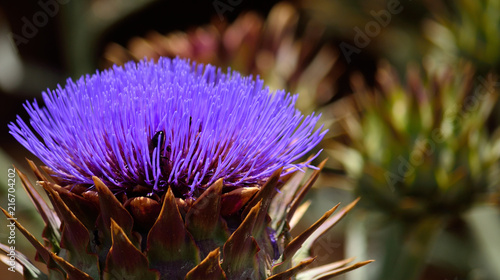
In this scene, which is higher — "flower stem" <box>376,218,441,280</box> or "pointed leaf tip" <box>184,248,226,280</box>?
"flower stem" <box>376,218,441,280</box>

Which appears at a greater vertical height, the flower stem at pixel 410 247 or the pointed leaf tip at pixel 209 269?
the flower stem at pixel 410 247

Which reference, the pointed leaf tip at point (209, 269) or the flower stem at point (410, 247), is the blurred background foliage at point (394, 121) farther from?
the pointed leaf tip at point (209, 269)

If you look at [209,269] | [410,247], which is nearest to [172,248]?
[209,269]

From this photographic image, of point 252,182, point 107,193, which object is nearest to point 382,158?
point 252,182

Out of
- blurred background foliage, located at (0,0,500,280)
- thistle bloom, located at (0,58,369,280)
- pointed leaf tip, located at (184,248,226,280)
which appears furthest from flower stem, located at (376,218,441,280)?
pointed leaf tip, located at (184,248,226,280)

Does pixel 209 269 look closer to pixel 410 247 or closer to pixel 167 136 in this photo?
pixel 167 136

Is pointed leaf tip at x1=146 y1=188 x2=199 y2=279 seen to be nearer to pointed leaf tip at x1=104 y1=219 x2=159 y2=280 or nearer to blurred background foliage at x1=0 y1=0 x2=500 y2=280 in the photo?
pointed leaf tip at x1=104 y1=219 x2=159 y2=280

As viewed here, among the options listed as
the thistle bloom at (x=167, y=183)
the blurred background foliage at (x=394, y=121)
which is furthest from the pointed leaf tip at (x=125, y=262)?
the blurred background foliage at (x=394, y=121)
